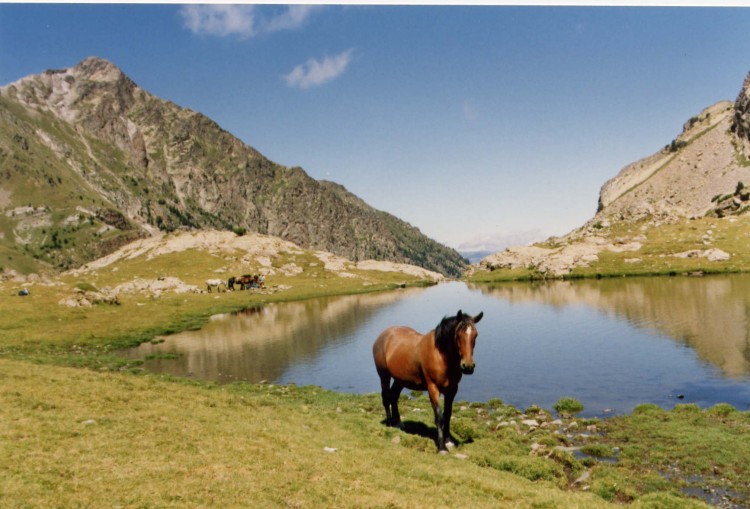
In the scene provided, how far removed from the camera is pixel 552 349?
45.6m

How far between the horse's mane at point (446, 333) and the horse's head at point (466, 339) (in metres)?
0.45

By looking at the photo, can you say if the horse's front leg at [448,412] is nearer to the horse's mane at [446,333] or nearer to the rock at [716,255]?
the horse's mane at [446,333]

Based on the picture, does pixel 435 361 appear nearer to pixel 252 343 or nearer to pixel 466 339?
pixel 466 339

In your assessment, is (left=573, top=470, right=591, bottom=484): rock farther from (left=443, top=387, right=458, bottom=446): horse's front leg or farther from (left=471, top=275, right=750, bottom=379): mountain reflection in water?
(left=471, top=275, right=750, bottom=379): mountain reflection in water

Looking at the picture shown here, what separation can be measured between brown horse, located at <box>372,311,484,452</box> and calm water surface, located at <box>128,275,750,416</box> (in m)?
11.0

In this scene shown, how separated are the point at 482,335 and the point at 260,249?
139 m

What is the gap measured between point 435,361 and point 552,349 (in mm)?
30329

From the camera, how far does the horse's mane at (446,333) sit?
62.1 ft

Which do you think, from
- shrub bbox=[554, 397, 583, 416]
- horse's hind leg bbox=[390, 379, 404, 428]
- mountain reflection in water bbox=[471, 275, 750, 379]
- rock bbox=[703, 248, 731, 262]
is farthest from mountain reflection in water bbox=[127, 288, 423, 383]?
rock bbox=[703, 248, 731, 262]

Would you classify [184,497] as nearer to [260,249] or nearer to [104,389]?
[104,389]

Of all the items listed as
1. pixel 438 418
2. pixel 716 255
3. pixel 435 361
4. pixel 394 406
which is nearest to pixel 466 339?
pixel 435 361

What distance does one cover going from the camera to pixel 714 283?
295 feet

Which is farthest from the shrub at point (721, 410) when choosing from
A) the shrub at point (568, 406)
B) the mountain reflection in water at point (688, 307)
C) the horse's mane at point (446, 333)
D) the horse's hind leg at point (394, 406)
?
the horse's hind leg at point (394, 406)

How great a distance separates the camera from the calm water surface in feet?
103
